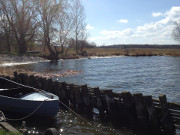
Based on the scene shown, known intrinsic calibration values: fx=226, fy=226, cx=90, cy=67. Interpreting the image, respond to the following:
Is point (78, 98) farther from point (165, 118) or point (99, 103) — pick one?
point (165, 118)

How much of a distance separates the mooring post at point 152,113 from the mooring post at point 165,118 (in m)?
0.30

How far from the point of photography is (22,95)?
1313cm

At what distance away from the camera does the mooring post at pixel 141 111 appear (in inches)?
395

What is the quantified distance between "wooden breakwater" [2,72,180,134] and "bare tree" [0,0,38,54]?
1813 inches

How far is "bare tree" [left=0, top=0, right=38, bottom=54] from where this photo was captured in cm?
5619

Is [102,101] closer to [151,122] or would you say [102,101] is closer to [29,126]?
[151,122]

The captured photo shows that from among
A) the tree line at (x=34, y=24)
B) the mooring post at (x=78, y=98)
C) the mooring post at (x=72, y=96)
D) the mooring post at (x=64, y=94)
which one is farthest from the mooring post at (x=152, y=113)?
the tree line at (x=34, y=24)

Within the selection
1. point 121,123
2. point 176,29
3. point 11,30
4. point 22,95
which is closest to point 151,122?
point 121,123

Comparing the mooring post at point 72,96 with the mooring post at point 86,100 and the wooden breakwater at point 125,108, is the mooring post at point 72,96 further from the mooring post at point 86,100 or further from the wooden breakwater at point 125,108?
the mooring post at point 86,100

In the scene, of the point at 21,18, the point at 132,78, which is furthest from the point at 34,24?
the point at 132,78

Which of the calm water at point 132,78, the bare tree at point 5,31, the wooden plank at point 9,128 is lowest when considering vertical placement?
the calm water at point 132,78

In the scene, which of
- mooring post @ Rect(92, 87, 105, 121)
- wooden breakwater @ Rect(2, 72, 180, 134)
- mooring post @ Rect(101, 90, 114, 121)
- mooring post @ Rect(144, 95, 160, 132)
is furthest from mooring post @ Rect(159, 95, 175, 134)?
mooring post @ Rect(92, 87, 105, 121)

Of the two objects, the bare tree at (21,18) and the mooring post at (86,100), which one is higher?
the bare tree at (21,18)

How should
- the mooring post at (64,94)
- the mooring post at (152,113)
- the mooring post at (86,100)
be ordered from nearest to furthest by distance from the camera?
the mooring post at (152,113), the mooring post at (86,100), the mooring post at (64,94)
